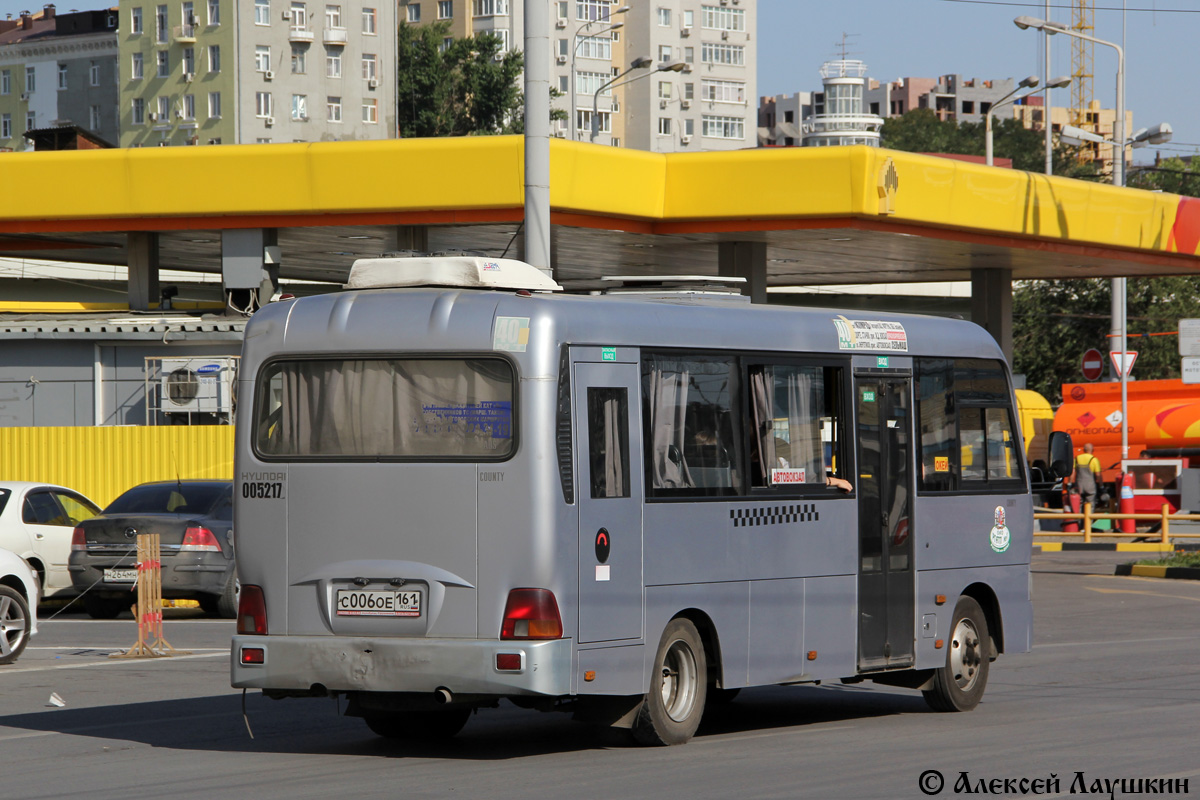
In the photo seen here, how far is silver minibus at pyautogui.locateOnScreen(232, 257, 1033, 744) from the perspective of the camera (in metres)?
9.19

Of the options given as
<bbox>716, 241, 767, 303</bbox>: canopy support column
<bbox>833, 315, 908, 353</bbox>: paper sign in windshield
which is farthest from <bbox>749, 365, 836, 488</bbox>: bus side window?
<bbox>716, 241, 767, 303</bbox>: canopy support column

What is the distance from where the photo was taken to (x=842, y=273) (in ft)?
121

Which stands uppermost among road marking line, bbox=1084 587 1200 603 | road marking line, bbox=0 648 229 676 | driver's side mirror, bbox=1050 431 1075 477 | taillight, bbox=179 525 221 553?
driver's side mirror, bbox=1050 431 1075 477

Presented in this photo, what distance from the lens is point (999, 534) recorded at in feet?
41.1

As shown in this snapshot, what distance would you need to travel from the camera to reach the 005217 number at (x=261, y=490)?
976cm

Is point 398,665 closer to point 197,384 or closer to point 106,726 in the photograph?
point 106,726

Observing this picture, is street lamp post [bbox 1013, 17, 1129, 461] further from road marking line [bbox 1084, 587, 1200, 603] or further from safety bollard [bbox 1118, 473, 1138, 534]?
road marking line [bbox 1084, 587, 1200, 603]

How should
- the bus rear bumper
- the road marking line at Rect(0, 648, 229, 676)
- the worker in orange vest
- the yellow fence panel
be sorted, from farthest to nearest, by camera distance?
the worker in orange vest → the yellow fence panel → the road marking line at Rect(0, 648, 229, 676) → the bus rear bumper

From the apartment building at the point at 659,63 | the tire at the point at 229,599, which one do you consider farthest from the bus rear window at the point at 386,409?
the apartment building at the point at 659,63

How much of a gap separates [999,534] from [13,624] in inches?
332

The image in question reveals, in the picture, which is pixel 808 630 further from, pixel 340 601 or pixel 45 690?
pixel 45 690

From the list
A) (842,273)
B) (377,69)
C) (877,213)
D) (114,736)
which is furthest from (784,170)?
(377,69)

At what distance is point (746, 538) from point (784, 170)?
50.7ft

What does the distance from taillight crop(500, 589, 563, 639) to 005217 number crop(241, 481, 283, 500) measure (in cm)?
163
